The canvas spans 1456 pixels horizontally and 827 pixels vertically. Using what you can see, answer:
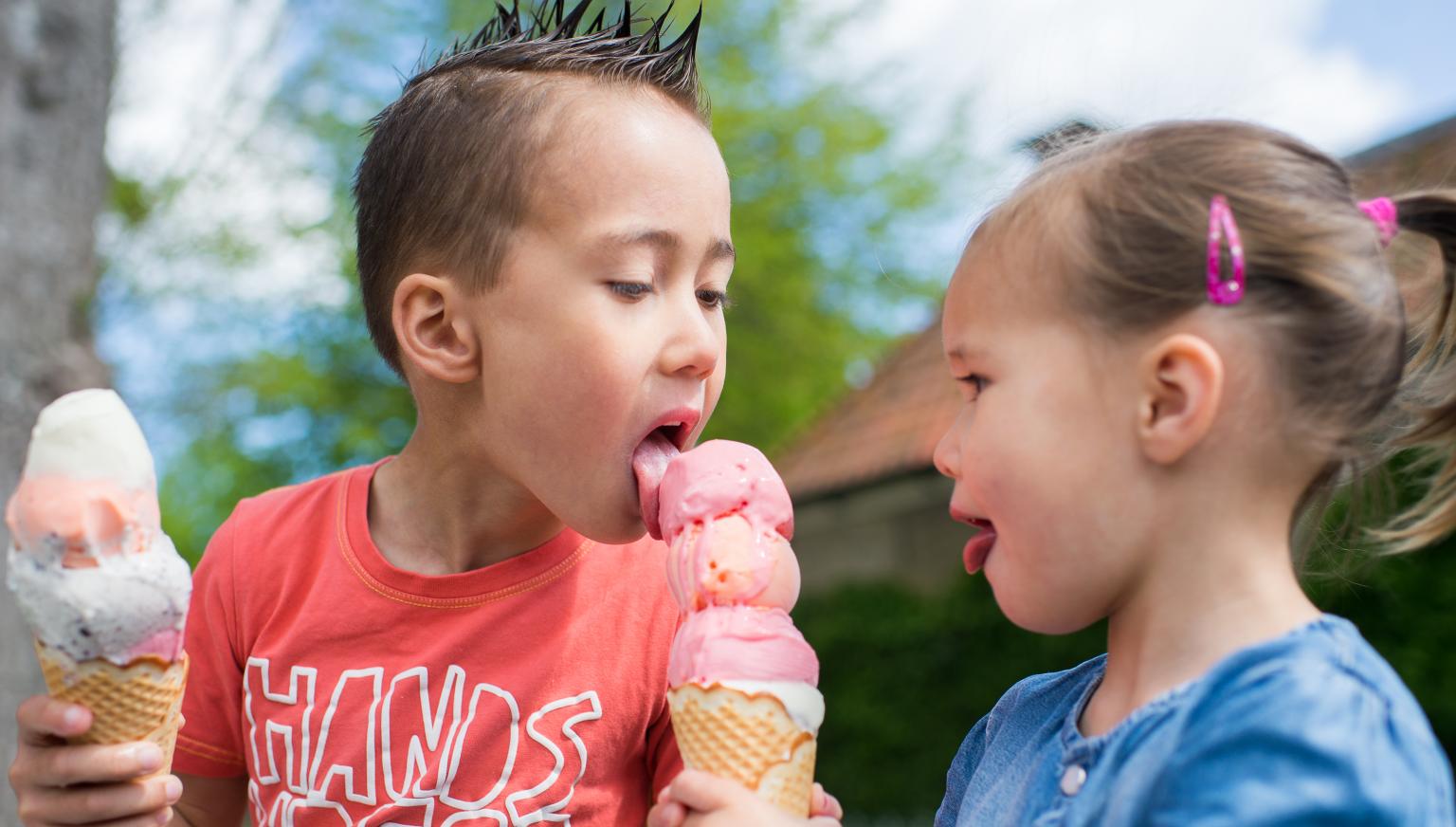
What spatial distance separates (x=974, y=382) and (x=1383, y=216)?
649 millimetres

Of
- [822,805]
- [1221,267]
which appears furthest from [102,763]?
[1221,267]

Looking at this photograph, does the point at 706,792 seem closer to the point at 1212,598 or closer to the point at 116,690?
the point at 1212,598

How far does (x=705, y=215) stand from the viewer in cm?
247

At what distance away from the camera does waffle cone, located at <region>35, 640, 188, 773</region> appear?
78.9 inches

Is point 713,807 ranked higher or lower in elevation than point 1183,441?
lower

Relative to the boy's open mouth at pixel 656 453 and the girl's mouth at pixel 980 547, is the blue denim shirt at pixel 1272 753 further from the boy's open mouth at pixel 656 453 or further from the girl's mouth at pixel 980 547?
the boy's open mouth at pixel 656 453

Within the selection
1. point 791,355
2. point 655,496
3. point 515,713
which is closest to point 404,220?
point 655,496

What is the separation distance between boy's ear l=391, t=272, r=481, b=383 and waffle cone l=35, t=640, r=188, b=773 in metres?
0.75

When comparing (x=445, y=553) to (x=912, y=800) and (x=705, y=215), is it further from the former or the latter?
A: (x=912, y=800)

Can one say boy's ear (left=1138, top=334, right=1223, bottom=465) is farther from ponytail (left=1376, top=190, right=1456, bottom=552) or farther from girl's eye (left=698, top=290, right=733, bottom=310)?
girl's eye (left=698, top=290, right=733, bottom=310)

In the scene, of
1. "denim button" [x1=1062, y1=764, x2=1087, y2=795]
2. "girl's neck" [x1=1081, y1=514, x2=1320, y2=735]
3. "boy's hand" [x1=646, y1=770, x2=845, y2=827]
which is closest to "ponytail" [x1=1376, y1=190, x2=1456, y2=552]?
"girl's neck" [x1=1081, y1=514, x2=1320, y2=735]

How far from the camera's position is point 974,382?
6.79 ft

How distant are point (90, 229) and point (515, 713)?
15.2 ft

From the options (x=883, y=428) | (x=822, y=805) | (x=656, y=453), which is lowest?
(x=883, y=428)
